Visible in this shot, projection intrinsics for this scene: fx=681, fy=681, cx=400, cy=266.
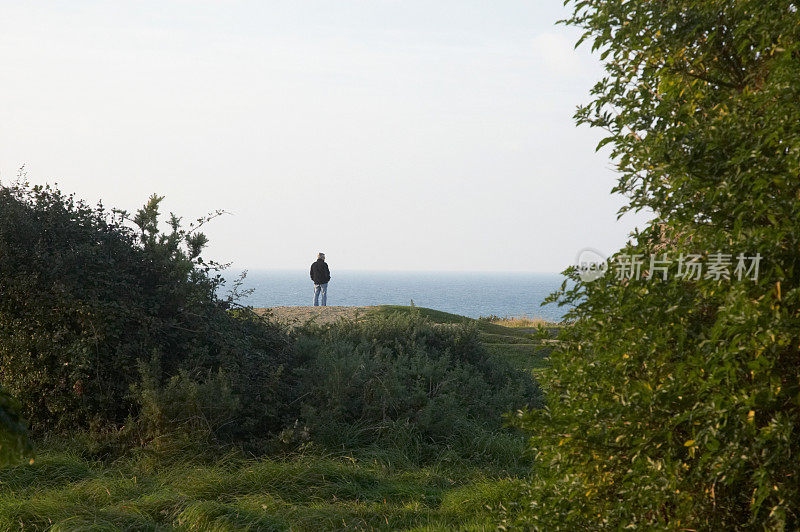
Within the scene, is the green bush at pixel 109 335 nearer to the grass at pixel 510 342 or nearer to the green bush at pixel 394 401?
the green bush at pixel 394 401

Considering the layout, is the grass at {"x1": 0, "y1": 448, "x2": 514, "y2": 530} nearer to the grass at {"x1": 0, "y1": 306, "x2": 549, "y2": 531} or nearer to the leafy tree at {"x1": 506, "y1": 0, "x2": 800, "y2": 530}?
the grass at {"x1": 0, "y1": 306, "x2": 549, "y2": 531}

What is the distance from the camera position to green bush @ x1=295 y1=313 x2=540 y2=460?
7.64 m

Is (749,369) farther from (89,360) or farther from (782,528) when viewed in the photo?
(89,360)

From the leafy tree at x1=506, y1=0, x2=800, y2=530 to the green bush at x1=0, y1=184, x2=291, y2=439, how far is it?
4.52m

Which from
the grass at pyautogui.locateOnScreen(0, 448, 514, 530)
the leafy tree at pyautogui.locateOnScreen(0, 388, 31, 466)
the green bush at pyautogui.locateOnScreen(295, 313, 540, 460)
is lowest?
the grass at pyautogui.locateOnScreen(0, 448, 514, 530)

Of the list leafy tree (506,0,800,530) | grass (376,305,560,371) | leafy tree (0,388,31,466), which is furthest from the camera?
grass (376,305,560,371)

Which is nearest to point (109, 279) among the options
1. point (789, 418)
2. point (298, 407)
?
point (298, 407)

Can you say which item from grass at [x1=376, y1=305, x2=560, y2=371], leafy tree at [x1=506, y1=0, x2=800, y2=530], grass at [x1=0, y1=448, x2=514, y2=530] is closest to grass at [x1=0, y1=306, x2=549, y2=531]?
grass at [x1=0, y1=448, x2=514, y2=530]

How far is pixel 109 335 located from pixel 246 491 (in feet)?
8.89

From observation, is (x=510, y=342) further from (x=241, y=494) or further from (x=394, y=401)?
(x=241, y=494)

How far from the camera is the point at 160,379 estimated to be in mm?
7723

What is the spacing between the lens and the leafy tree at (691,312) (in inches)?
116

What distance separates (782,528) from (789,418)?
1.53ft

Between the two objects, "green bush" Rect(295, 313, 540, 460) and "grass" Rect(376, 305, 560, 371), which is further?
"grass" Rect(376, 305, 560, 371)
